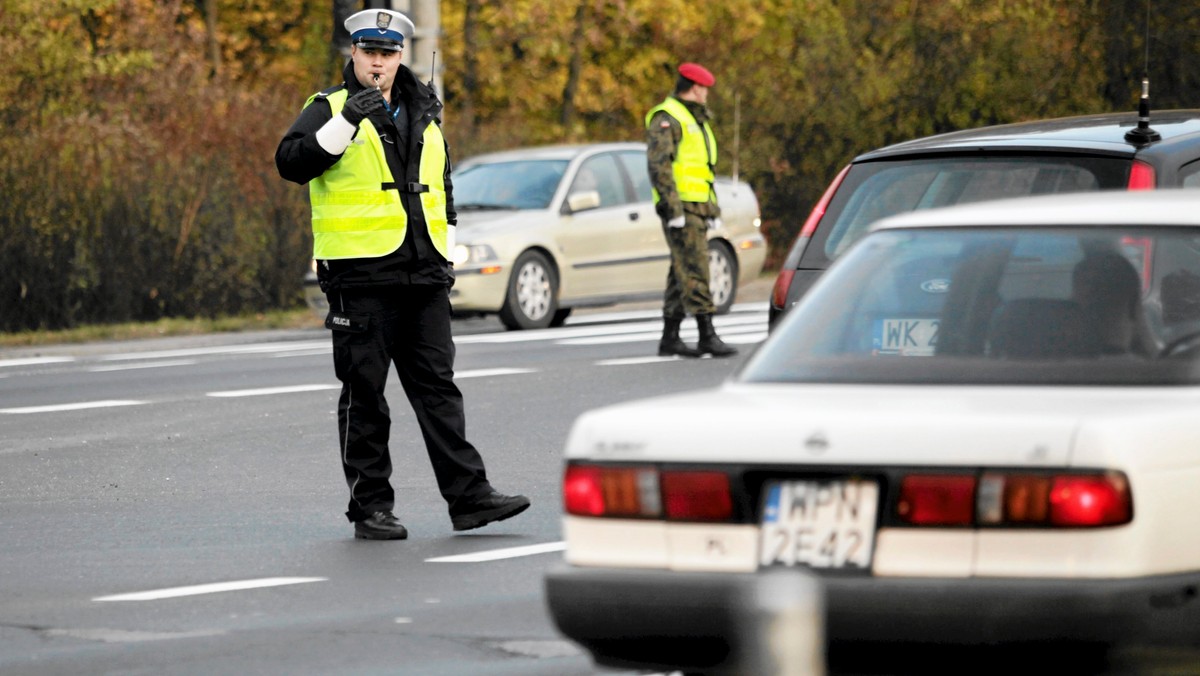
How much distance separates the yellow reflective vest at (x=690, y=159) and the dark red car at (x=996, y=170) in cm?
620

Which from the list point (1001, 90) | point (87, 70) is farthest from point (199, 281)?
point (1001, 90)

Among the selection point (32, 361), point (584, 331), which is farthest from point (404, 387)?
point (584, 331)

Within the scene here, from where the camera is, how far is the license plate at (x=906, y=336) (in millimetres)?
5590

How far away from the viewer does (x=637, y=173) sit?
20641mm

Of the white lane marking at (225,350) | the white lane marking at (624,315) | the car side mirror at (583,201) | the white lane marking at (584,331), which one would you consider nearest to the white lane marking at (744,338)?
the white lane marking at (584,331)

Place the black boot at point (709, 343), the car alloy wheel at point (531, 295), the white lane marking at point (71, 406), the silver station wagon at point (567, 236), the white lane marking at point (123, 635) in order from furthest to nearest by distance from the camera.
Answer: the car alloy wheel at point (531, 295) → the silver station wagon at point (567, 236) → the black boot at point (709, 343) → the white lane marking at point (71, 406) → the white lane marking at point (123, 635)

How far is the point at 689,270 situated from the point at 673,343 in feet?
1.93

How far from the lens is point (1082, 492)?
14.7 ft

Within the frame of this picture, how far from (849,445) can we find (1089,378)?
0.67 m

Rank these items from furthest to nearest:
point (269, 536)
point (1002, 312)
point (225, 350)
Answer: point (225, 350)
point (269, 536)
point (1002, 312)

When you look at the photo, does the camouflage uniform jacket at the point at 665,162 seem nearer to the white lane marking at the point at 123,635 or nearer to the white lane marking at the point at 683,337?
the white lane marking at the point at 683,337

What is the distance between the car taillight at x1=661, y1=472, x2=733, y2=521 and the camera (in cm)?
478

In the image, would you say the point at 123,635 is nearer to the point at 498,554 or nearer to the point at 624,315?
the point at 498,554

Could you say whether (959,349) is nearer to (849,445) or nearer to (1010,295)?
(1010,295)
